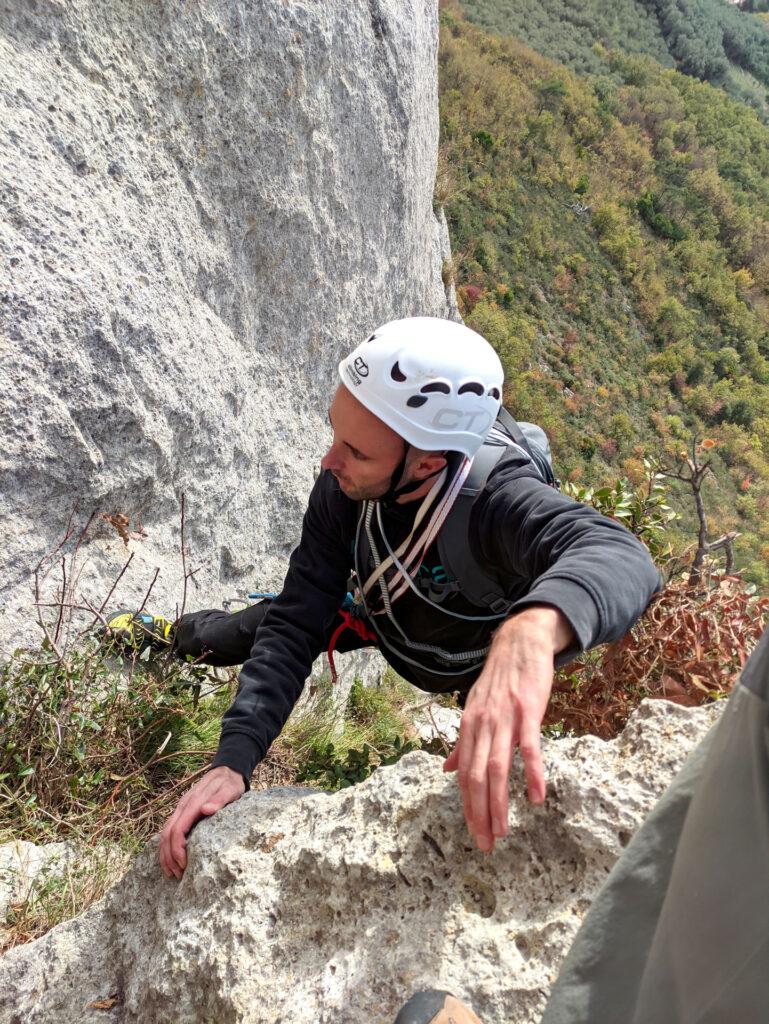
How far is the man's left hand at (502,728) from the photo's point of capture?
4.33 ft

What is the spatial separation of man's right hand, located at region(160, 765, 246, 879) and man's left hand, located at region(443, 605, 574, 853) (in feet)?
2.83

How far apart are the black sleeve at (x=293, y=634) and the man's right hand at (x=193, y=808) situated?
4 centimetres

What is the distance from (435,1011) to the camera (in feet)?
4.37

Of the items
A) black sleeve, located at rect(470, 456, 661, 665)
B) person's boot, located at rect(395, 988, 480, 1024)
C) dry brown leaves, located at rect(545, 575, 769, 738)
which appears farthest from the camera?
dry brown leaves, located at rect(545, 575, 769, 738)

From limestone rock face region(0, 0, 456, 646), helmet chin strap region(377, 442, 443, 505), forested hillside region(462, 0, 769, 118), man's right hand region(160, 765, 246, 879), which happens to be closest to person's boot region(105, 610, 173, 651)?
limestone rock face region(0, 0, 456, 646)

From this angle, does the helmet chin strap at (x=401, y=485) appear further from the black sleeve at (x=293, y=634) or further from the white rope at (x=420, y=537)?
the black sleeve at (x=293, y=634)

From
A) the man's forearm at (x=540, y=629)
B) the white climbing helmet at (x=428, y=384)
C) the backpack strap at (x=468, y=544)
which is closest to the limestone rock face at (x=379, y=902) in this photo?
the man's forearm at (x=540, y=629)

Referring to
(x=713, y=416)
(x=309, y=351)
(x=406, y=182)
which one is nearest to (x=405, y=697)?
(x=309, y=351)

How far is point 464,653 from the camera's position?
2559 millimetres

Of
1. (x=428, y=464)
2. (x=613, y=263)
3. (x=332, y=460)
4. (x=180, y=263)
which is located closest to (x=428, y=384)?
(x=428, y=464)

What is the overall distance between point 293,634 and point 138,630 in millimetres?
1171

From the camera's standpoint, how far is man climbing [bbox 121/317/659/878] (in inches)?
66.9

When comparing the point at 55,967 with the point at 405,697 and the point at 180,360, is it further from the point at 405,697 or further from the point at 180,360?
the point at 405,697

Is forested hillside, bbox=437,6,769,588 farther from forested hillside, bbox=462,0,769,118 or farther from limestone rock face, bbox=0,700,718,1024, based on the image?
limestone rock face, bbox=0,700,718,1024
